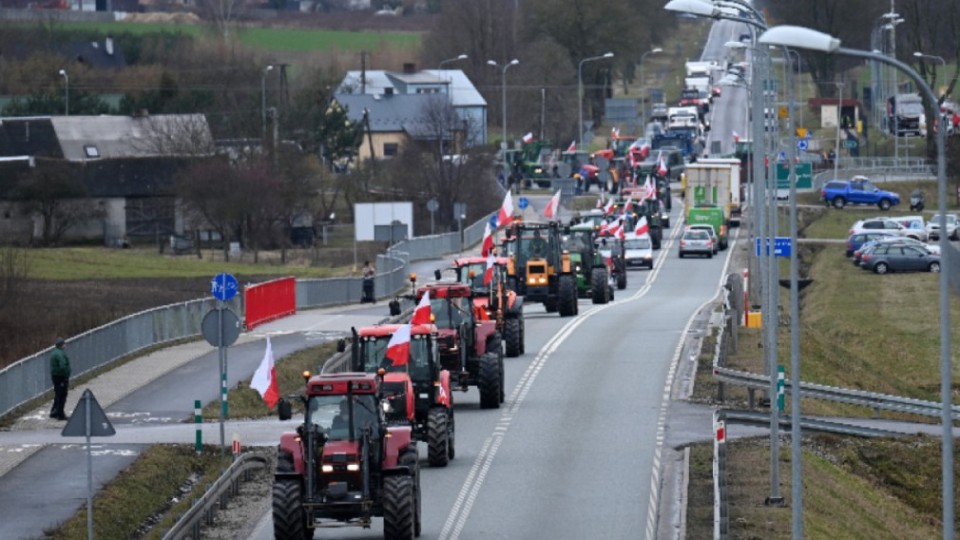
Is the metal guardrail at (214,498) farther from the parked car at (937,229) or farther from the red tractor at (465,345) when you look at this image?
the parked car at (937,229)

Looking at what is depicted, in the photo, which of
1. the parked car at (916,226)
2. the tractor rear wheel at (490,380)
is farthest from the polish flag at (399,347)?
the parked car at (916,226)

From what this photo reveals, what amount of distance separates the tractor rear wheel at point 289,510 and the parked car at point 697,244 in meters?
56.2

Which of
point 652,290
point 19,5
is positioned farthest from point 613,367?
point 19,5

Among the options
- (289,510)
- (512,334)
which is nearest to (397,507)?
(289,510)

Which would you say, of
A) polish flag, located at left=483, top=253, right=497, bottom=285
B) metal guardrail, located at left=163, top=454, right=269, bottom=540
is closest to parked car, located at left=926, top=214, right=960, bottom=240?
polish flag, located at left=483, top=253, right=497, bottom=285

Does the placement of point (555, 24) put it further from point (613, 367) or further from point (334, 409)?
point (334, 409)

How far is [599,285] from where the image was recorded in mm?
57531

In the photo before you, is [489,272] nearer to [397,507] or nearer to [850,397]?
[850,397]

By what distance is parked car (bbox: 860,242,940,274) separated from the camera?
237 ft

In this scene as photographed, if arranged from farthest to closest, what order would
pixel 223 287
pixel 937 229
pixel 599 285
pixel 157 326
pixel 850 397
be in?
1. pixel 937 229
2. pixel 599 285
3. pixel 157 326
4. pixel 850 397
5. pixel 223 287

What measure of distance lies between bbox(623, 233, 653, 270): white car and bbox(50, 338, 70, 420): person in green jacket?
40919 millimetres

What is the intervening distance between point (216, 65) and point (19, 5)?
58.1 meters

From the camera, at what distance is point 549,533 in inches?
1000

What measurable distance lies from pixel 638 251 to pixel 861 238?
9.08 meters
